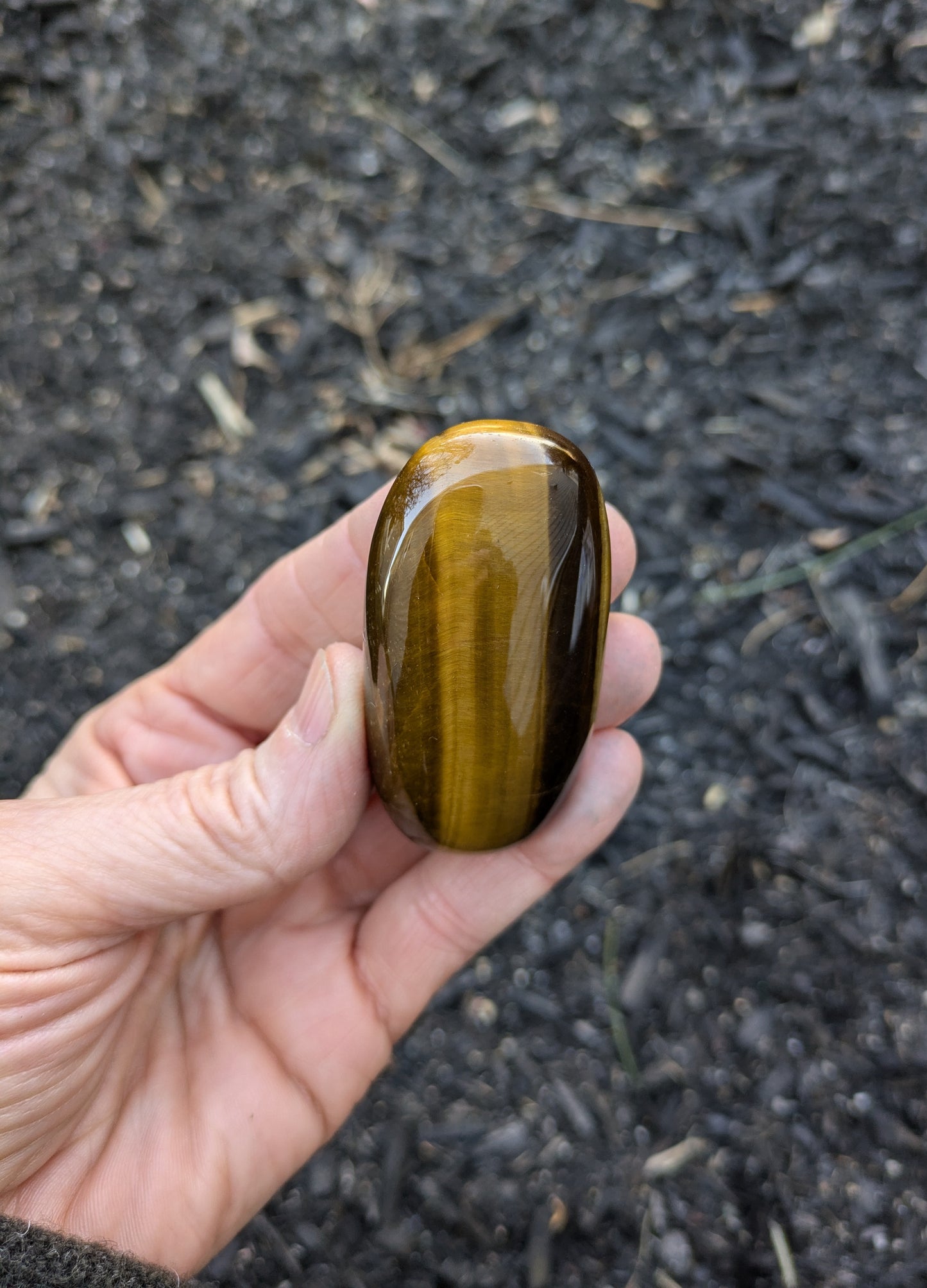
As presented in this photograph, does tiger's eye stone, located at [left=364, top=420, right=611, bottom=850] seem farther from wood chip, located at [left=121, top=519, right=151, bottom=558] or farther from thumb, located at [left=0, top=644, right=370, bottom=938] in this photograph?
wood chip, located at [left=121, top=519, right=151, bottom=558]

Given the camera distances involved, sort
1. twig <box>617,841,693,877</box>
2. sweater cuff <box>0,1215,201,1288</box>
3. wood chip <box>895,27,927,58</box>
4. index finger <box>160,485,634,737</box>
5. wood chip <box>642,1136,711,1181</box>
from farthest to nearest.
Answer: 1. wood chip <box>895,27,927,58</box>
2. twig <box>617,841,693,877</box>
3. wood chip <box>642,1136,711,1181</box>
4. index finger <box>160,485,634,737</box>
5. sweater cuff <box>0,1215,201,1288</box>

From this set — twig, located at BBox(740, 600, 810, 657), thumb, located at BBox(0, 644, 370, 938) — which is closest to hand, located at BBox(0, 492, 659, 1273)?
thumb, located at BBox(0, 644, 370, 938)

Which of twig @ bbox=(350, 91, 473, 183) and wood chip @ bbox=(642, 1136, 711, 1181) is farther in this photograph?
twig @ bbox=(350, 91, 473, 183)

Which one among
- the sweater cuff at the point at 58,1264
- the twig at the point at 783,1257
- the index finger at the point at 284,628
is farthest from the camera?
the twig at the point at 783,1257

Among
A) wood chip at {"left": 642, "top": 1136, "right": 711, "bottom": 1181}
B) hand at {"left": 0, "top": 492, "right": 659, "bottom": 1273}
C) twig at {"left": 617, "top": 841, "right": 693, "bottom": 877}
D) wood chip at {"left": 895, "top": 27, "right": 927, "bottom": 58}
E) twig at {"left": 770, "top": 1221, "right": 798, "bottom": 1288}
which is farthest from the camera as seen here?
wood chip at {"left": 895, "top": 27, "right": 927, "bottom": 58}

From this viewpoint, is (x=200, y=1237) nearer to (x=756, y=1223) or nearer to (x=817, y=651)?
(x=756, y=1223)

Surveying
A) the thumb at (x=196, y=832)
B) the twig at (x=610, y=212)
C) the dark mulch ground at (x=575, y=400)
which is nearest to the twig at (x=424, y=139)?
the dark mulch ground at (x=575, y=400)

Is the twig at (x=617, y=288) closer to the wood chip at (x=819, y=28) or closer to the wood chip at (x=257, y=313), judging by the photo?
the wood chip at (x=819, y=28)

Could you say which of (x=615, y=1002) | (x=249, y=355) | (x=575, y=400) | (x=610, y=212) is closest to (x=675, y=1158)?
(x=615, y=1002)
